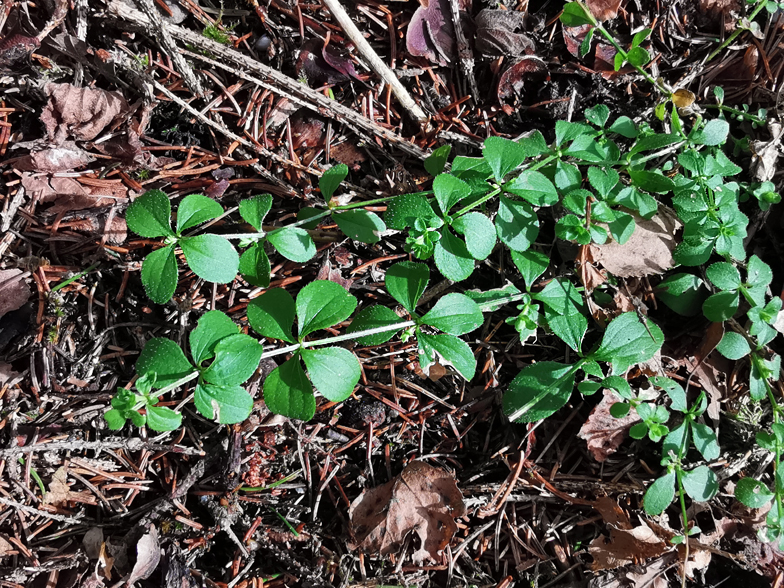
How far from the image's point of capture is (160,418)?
1.90m

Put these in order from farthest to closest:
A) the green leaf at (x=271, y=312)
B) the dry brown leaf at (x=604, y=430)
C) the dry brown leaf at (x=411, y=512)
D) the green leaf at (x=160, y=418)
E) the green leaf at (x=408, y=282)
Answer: the dry brown leaf at (x=604, y=430) < the dry brown leaf at (x=411, y=512) < the green leaf at (x=408, y=282) < the green leaf at (x=271, y=312) < the green leaf at (x=160, y=418)

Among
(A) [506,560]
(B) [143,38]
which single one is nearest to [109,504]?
(A) [506,560]

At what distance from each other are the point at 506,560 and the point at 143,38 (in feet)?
9.81

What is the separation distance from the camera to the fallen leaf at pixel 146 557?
2295 millimetres

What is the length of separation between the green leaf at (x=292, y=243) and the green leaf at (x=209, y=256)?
0.20 m

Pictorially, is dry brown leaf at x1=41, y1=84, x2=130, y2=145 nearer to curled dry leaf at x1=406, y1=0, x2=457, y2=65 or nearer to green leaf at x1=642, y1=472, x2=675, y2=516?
curled dry leaf at x1=406, y1=0, x2=457, y2=65

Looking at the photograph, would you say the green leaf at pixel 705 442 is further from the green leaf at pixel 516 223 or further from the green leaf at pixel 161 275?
the green leaf at pixel 161 275

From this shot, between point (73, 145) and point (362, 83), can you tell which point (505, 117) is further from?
point (73, 145)

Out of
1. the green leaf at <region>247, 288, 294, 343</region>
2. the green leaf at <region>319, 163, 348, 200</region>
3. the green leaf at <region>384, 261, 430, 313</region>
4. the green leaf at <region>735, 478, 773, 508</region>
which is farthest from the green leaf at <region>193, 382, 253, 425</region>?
the green leaf at <region>735, 478, 773, 508</region>

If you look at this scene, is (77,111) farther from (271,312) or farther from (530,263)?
(530,263)

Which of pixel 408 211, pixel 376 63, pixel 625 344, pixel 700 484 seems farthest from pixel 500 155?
pixel 700 484

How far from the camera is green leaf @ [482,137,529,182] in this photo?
2178 millimetres

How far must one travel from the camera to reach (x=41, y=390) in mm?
2402

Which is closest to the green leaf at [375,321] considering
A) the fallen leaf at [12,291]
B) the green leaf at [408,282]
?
the green leaf at [408,282]
